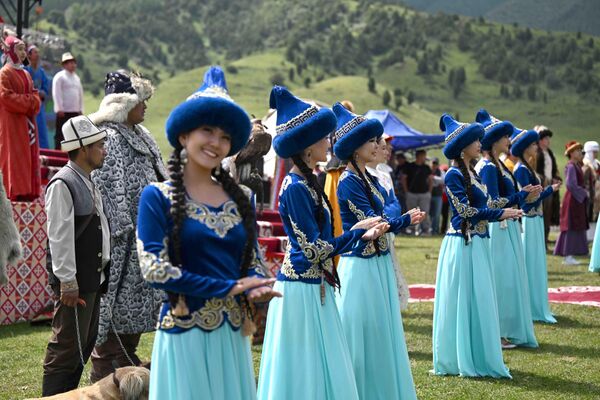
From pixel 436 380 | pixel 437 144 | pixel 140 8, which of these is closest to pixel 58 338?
pixel 436 380

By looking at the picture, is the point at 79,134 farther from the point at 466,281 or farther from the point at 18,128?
the point at 18,128

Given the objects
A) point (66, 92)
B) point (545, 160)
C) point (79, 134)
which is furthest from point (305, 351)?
point (66, 92)

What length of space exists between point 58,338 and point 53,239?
0.68 m

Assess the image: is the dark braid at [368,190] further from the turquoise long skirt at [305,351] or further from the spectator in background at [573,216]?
the spectator in background at [573,216]

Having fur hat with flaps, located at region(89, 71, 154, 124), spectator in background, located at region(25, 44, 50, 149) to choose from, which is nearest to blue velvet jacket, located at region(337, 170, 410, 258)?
fur hat with flaps, located at region(89, 71, 154, 124)

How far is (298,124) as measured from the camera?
5.67 m

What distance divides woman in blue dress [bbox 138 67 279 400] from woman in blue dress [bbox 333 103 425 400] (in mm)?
2201

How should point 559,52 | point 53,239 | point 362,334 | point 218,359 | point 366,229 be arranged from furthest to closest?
point 559,52
point 362,334
point 53,239
point 366,229
point 218,359

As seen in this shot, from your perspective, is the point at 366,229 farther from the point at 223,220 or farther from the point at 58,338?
the point at 58,338

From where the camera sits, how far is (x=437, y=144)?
27.3 meters

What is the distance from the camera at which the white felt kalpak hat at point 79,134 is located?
6.22m

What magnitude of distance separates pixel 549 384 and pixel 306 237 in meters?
3.57

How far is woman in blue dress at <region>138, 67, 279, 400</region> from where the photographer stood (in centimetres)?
411

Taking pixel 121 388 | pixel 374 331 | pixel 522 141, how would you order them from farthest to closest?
1. pixel 522 141
2. pixel 374 331
3. pixel 121 388
